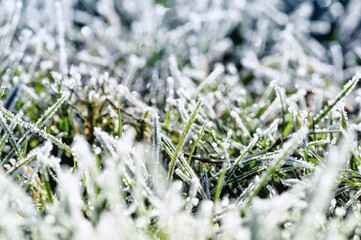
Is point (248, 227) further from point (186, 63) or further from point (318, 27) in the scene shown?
point (318, 27)

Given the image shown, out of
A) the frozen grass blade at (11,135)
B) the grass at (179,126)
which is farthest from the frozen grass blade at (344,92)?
the frozen grass blade at (11,135)

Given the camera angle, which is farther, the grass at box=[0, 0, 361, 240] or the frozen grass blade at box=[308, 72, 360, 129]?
the frozen grass blade at box=[308, 72, 360, 129]

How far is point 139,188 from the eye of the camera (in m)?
0.59

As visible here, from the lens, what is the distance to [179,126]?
910 mm

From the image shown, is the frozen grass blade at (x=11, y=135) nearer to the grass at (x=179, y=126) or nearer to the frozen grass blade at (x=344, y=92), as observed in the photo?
the grass at (x=179, y=126)

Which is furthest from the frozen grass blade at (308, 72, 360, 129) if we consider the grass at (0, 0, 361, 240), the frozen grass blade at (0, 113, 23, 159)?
the frozen grass blade at (0, 113, 23, 159)

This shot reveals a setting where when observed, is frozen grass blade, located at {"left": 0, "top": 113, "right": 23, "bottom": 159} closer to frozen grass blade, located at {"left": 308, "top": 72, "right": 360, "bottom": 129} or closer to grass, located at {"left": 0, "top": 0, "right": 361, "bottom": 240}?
grass, located at {"left": 0, "top": 0, "right": 361, "bottom": 240}

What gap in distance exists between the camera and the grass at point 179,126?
1.81ft

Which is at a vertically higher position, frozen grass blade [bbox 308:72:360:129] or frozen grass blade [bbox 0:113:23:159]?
frozen grass blade [bbox 0:113:23:159]

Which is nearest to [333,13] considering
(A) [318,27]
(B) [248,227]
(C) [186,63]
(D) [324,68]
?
(A) [318,27]

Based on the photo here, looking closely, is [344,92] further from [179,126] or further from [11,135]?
[11,135]

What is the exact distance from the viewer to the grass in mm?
552

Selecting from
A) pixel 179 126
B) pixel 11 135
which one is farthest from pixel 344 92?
pixel 11 135

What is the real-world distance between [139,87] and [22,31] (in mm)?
518
